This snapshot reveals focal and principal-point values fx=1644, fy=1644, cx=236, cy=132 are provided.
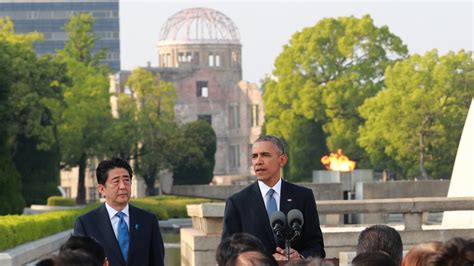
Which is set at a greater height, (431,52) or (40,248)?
(431,52)

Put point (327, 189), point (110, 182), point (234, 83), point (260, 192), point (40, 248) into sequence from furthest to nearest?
1. point (234, 83)
2. point (327, 189)
3. point (40, 248)
4. point (260, 192)
5. point (110, 182)

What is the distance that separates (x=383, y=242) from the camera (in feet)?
28.1

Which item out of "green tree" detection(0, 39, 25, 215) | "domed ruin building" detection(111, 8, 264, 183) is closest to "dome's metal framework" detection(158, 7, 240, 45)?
"domed ruin building" detection(111, 8, 264, 183)

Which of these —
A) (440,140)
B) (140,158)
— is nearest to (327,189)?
(440,140)

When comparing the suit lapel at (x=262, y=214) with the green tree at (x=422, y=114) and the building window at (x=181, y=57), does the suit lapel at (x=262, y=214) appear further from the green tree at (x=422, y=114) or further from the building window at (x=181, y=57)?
the building window at (x=181, y=57)

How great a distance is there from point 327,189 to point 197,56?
8157 cm

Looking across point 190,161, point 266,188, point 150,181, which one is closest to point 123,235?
point 266,188

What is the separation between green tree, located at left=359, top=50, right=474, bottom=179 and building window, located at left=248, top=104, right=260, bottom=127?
146 ft

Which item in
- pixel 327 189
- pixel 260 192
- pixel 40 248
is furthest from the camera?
pixel 327 189

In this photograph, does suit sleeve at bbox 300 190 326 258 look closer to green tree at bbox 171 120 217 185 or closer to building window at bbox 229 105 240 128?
green tree at bbox 171 120 217 185

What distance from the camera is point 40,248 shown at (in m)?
28.2

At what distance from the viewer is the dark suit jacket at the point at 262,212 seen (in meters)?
10.6

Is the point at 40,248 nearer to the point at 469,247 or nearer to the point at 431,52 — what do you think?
the point at 469,247

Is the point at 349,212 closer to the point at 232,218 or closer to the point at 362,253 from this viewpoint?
the point at 232,218
